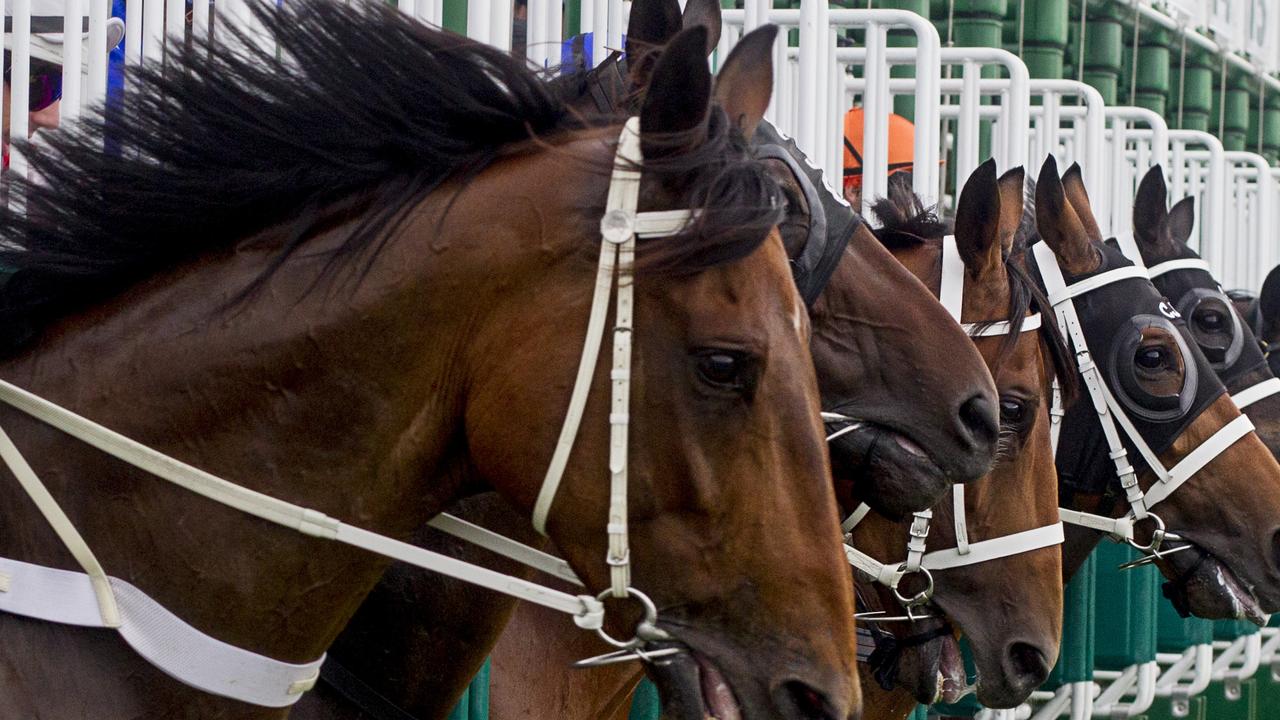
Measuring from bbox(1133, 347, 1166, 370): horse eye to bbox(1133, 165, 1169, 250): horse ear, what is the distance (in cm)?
70

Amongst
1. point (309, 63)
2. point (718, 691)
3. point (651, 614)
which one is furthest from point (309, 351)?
point (718, 691)

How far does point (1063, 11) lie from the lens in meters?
9.83

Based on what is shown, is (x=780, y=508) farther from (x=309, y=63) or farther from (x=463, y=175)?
(x=309, y=63)

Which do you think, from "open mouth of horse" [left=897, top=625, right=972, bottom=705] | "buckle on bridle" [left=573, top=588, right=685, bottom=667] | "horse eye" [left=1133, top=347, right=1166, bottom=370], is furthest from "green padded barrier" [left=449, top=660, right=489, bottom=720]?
"horse eye" [left=1133, top=347, right=1166, bottom=370]

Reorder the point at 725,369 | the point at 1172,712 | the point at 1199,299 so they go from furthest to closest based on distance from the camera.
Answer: the point at 1172,712 → the point at 1199,299 → the point at 725,369

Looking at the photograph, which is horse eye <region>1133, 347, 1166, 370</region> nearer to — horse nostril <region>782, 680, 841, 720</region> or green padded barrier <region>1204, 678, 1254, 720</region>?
horse nostril <region>782, 680, 841, 720</region>

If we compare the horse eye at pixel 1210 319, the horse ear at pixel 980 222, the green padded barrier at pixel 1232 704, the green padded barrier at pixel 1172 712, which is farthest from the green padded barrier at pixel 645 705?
the green padded barrier at pixel 1232 704

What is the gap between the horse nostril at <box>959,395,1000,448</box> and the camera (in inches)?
101

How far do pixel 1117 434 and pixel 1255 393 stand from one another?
0.91 metres

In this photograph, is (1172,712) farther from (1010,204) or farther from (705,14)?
(705,14)

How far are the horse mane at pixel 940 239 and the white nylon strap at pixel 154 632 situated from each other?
1.85 m

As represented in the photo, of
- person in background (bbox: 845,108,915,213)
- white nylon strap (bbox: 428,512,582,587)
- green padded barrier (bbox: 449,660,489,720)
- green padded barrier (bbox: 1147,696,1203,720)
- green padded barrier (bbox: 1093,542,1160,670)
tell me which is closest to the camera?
white nylon strap (bbox: 428,512,582,587)

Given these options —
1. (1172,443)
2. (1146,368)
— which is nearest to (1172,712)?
(1172,443)

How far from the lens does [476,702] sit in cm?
255
